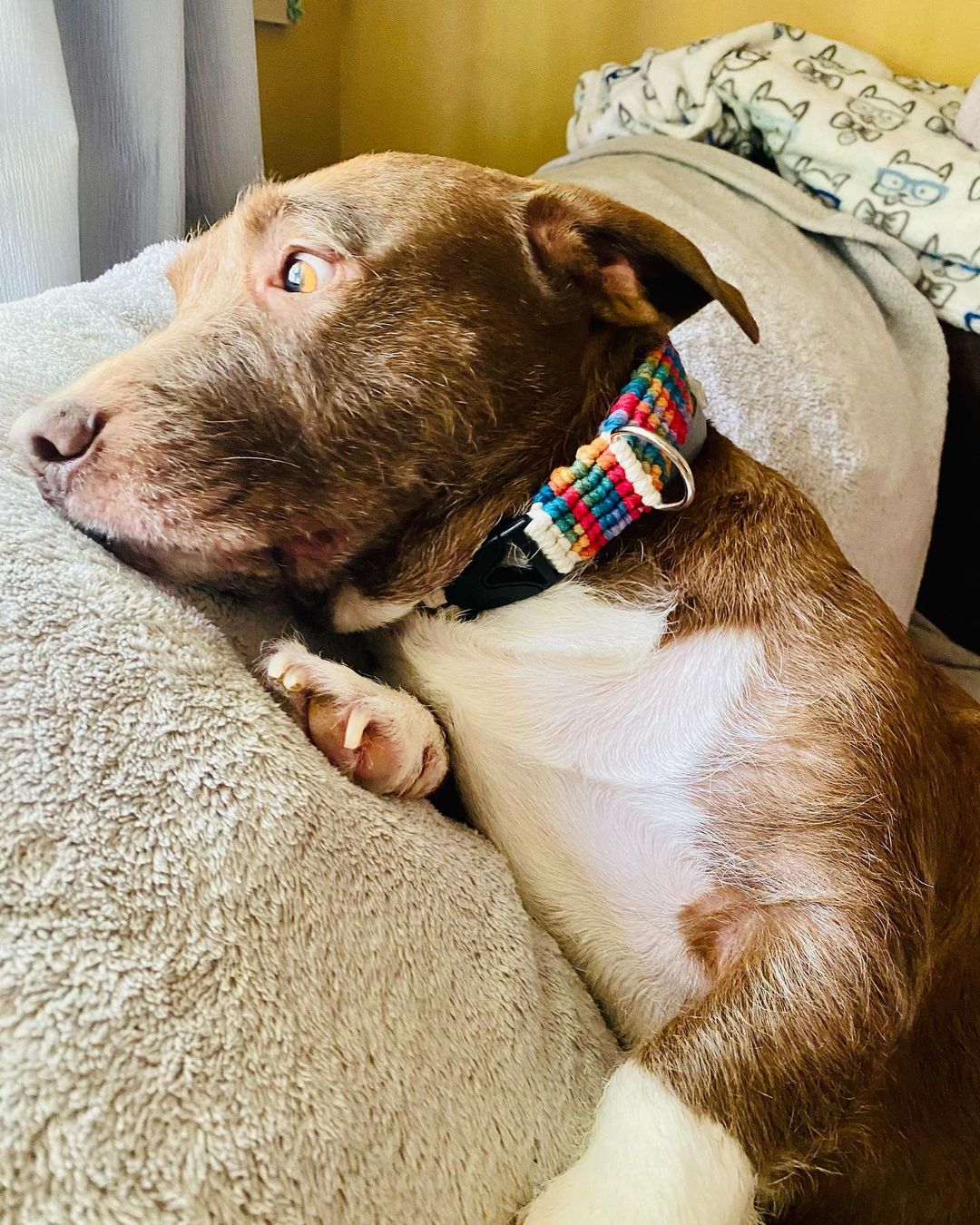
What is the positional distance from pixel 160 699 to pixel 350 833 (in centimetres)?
23

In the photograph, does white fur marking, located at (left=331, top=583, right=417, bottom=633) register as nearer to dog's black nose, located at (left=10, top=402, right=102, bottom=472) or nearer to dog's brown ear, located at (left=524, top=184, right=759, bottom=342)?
dog's black nose, located at (left=10, top=402, right=102, bottom=472)

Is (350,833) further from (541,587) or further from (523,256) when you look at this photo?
(523,256)

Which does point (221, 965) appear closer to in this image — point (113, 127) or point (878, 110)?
point (113, 127)

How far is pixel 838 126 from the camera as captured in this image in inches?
103

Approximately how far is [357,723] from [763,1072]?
1.92ft

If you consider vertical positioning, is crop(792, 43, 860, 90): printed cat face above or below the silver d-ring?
above

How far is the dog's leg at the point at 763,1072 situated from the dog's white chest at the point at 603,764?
156 mm

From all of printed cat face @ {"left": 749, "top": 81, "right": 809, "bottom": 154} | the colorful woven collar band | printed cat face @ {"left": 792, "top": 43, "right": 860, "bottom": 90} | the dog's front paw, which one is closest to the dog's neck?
the colorful woven collar band

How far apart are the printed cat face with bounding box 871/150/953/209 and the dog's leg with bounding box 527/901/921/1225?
2.10 meters

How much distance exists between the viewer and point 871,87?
2.82 m

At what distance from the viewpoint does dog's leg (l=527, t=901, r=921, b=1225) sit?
97 centimetres

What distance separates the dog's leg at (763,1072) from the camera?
38.1 inches

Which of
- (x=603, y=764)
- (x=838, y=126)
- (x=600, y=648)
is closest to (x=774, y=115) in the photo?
(x=838, y=126)

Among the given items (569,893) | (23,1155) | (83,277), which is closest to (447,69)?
(83,277)
